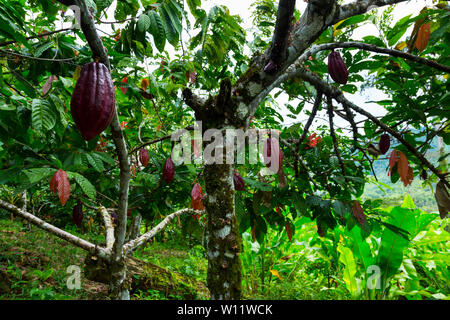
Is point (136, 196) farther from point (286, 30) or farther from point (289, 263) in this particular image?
→ point (289, 263)

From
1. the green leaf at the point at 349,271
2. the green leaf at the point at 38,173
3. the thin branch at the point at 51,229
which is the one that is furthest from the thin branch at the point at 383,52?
the green leaf at the point at 349,271

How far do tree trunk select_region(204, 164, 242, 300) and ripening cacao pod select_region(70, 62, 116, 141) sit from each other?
1.55 feet

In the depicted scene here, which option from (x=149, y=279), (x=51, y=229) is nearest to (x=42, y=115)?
(x=51, y=229)

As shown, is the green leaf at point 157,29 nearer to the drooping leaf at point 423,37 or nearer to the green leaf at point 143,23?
the green leaf at point 143,23

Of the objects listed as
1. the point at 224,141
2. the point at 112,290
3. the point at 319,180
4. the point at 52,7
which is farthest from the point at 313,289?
the point at 52,7

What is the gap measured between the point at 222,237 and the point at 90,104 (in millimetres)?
567

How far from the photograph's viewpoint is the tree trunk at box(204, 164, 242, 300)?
Answer: 83 cm

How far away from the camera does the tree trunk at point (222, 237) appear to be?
0.83 meters

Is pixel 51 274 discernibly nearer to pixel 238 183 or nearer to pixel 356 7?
pixel 238 183

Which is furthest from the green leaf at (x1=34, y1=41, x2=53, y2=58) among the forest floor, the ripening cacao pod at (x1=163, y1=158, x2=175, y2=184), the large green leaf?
the large green leaf

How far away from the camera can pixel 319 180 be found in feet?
5.24

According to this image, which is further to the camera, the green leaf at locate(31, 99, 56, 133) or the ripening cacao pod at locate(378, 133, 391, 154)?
the ripening cacao pod at locate(378, 133, 391, 154)

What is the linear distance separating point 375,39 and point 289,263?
2555mm

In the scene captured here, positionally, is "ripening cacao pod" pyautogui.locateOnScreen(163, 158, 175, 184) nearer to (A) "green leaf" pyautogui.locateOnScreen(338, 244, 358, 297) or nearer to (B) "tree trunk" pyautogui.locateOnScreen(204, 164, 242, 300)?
(B) "tree trunk" pyautogui.locateOnScreen(204, 164, 242, 300)
